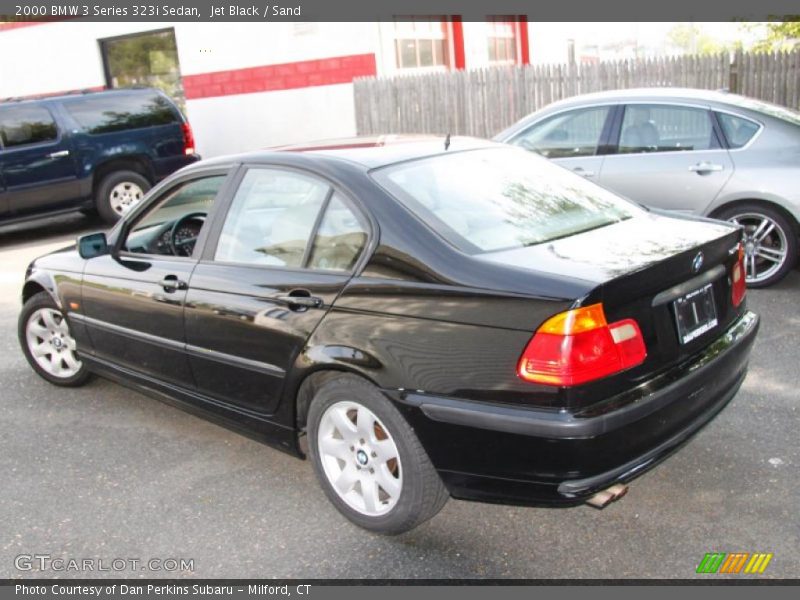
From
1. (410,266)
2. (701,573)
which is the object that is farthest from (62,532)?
(701,573)

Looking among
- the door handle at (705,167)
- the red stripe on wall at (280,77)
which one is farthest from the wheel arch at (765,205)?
the red stripe on wall at (280,77)

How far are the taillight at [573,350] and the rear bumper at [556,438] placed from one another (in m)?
0.12

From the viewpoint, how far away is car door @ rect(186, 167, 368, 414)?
3.30 meters

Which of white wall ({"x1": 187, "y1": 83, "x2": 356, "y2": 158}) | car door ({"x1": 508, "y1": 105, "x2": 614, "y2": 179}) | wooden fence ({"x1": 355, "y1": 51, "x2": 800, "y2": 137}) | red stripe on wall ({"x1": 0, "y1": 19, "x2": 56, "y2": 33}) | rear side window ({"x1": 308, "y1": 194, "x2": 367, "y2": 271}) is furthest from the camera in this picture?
red stripe on wall ({"x1": 0, "y1": 19, "x2": 56, "y2": 33})

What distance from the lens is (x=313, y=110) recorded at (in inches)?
585

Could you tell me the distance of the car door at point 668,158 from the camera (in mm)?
6336

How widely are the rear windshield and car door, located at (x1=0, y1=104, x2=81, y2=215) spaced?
28.1ft

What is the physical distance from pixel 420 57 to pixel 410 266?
1355cm

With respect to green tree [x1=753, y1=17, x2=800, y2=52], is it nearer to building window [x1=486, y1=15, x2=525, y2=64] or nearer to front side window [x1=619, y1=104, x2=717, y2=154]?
building window [x1=486, y1=15, x2=525, y2=64]

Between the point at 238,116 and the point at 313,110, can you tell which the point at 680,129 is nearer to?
the point at 313,110

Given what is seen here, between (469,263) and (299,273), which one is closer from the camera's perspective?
(469,263)

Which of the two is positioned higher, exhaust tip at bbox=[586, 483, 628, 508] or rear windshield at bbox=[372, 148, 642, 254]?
rear windshield at bbox=[372, 148, 642, 254]

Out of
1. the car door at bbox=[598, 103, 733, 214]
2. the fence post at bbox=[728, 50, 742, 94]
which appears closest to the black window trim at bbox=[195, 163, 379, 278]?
the car door at bbox=[598, 103, 733, 214]

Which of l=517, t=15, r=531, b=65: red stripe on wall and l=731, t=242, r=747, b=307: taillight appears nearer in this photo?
l=731, t=242, r=747, b=307: taillight
